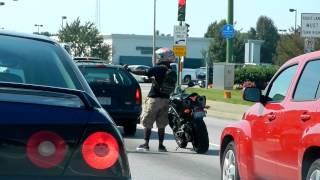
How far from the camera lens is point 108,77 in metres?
17.0

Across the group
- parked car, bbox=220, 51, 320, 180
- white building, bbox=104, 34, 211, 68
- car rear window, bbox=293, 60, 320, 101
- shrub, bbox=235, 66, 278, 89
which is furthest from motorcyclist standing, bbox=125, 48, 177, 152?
white building, bbox=104, 34, 211, 68

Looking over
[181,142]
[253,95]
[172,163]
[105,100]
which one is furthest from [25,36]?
[105,100]

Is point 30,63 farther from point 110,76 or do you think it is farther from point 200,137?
point 110,76

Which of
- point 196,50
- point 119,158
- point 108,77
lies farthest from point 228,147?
point 196,50

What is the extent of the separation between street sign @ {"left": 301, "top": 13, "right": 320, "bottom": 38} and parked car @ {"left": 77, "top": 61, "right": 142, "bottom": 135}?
687cm

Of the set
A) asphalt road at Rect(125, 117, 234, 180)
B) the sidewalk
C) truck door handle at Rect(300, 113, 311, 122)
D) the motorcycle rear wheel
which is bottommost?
the sidewalk

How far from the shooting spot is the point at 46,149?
13.2 feet

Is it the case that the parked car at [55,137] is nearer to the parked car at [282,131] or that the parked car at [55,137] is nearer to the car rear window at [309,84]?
the parked car at [282,131]

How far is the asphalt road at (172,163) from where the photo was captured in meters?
10.8

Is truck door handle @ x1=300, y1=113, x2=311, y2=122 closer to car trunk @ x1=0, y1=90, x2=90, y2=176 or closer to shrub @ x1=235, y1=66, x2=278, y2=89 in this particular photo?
car trunk @ x1=0, y1=90, x2=90, y2=176

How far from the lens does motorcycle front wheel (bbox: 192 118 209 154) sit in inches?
518

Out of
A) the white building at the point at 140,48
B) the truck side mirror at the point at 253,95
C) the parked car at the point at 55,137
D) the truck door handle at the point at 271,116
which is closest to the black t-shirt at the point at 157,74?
the truck side mirror at the point at 253,95

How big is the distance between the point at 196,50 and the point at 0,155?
104 m

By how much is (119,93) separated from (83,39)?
60897 mm
